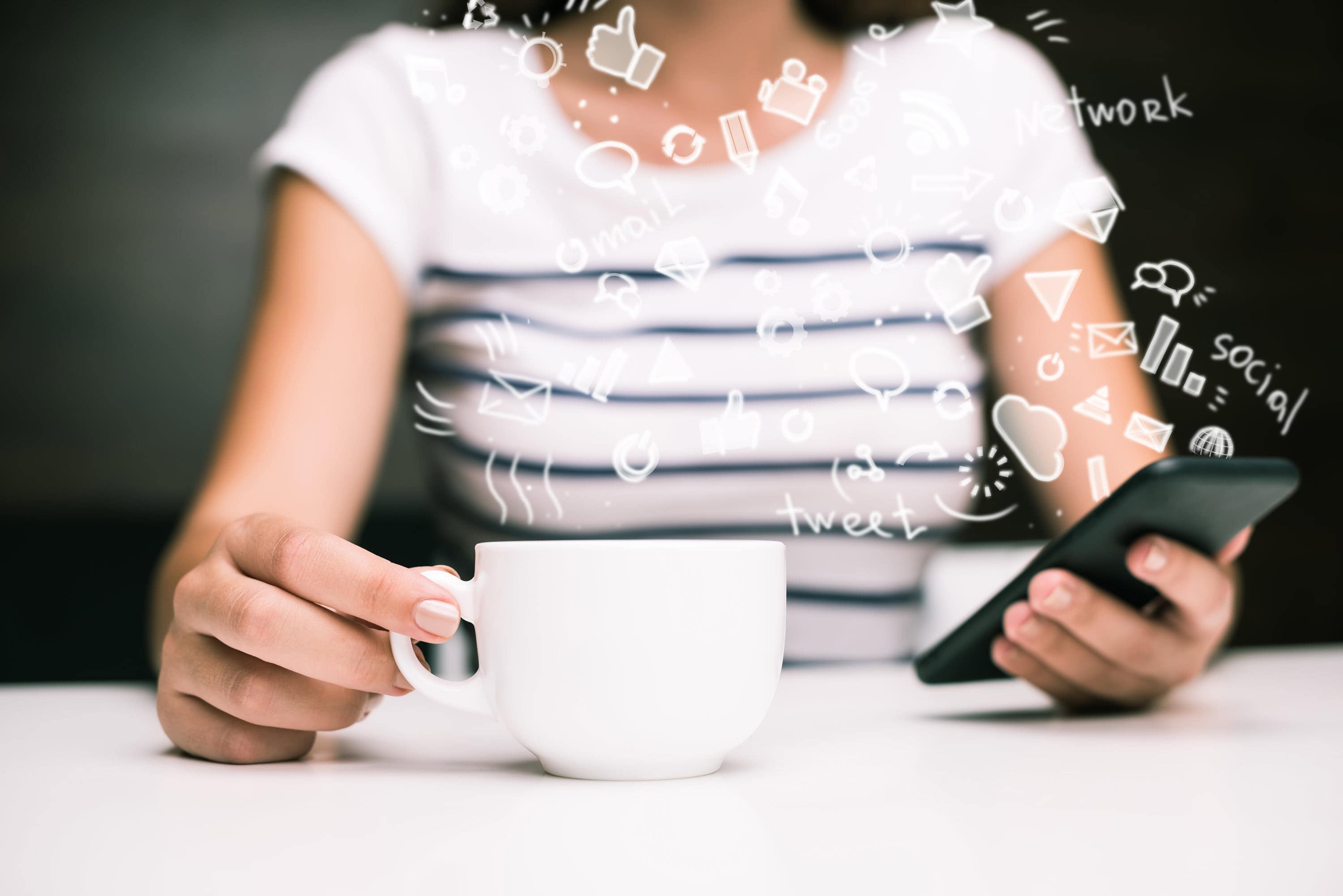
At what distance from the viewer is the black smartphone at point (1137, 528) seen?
1.56ft

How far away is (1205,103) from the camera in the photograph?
1065 millimetres

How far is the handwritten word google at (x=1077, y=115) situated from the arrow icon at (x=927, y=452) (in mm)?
311

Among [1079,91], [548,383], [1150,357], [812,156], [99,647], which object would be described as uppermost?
[1079,91]

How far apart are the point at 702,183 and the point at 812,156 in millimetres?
113

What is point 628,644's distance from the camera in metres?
0.36

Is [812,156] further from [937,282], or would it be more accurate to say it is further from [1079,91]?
[1079,91]

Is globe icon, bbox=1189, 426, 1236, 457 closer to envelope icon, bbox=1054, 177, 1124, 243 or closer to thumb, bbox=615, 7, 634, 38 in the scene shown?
envelope icon, bbox=1054, 177, 1124, 243

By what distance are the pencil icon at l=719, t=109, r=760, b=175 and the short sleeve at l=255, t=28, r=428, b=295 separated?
0.29 meters

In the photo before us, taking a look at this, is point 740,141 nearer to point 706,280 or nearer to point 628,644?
point 706,280

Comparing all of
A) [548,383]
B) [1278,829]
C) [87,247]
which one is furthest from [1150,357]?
[87,247]

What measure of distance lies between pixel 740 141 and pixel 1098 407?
425mm

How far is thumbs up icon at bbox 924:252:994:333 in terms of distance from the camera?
99 cm

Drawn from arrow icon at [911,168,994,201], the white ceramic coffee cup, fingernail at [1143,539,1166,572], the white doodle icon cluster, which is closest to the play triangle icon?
the white doodle icon cluster

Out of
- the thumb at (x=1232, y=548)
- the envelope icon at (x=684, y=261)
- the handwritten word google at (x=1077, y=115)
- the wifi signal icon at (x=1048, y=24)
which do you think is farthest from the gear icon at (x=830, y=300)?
the thumb at (x=1232, y=548)
